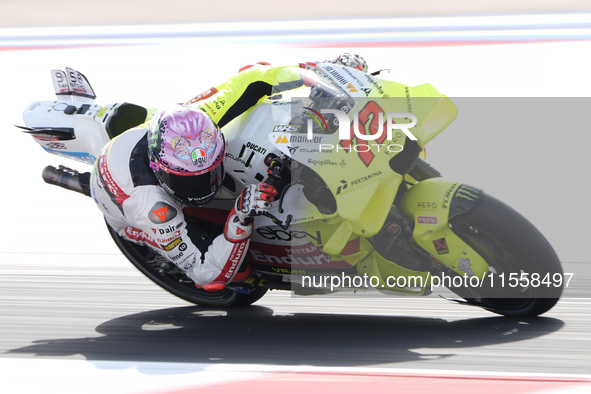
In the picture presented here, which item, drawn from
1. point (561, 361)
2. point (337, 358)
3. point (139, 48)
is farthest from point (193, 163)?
point (139, 48)

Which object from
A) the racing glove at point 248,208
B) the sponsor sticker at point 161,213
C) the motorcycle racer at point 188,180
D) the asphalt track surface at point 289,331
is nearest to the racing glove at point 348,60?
the motorcycle racer at point 188,180

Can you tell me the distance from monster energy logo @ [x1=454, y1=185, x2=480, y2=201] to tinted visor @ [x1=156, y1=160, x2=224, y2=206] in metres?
1.17

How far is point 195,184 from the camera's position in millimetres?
4031

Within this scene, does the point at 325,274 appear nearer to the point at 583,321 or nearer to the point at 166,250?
the point at 166,250

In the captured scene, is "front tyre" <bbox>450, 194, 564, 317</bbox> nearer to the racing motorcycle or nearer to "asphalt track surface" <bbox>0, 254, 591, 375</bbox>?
the racing motorcycle

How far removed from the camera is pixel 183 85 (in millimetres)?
8914

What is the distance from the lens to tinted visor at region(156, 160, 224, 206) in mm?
4004

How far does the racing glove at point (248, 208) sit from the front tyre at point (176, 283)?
83 cm

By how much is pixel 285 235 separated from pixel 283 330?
20.6 inches

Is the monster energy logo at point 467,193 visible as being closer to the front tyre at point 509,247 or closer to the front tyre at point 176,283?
the front tyre at point 509,247

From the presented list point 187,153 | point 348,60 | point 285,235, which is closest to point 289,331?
point 285,235

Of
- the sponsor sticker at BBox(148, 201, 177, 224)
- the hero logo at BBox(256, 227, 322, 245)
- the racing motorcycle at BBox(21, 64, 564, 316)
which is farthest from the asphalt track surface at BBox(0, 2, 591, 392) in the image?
the sponsor sticker at BBox(148, 201, 177, 224)

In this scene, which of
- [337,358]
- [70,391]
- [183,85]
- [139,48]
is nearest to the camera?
[70,391]

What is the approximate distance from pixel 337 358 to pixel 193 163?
1.15m
